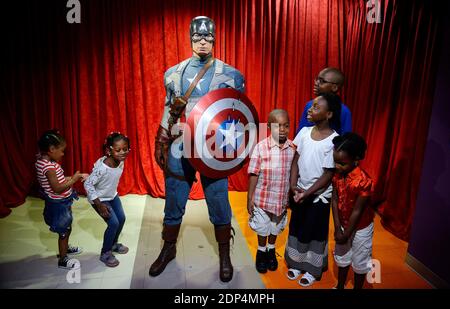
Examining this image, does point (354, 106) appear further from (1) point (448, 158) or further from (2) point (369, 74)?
(1) point (448, 158)

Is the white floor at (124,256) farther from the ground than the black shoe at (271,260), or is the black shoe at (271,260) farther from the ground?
the black shoe at (271,260)

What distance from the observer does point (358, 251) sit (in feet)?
7.99

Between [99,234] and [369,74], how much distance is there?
358cm

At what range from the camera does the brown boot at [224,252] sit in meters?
2.82

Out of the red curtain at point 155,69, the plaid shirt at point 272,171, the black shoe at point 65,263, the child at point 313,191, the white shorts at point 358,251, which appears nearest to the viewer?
the white shorts at point 358,251

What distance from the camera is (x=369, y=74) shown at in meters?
4.31

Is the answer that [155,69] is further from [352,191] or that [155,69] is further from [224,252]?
[352,191]

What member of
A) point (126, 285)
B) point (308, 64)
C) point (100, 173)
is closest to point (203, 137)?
point (100, 173)

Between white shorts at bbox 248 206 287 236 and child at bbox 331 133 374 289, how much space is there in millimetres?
492

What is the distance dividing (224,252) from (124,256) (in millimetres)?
Result: 933

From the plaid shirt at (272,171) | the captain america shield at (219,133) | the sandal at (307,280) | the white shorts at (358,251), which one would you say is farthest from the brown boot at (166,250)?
the white shorts at (358,251)

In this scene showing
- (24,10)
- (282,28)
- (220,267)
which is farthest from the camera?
(282,28)

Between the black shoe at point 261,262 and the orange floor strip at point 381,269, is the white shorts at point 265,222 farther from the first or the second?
the orange floor strip at point 381,269

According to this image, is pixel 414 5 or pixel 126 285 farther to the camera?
pixel 414 5
